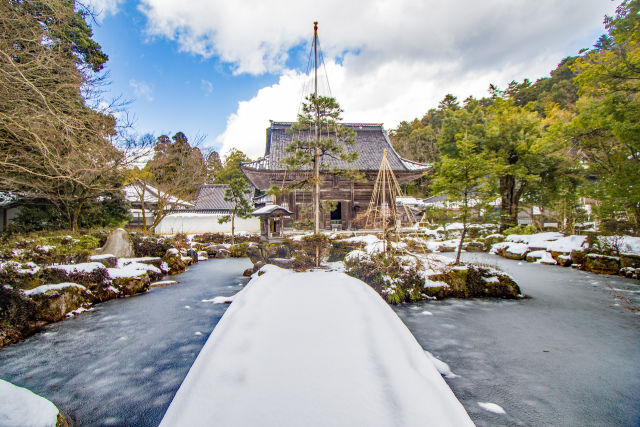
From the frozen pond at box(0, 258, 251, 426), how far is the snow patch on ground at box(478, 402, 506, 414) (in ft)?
9.47

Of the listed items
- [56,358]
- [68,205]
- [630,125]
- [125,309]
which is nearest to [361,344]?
[56,358]

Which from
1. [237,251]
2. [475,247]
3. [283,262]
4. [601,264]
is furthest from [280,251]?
[475,247]

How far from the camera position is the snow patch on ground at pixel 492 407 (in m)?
2.39

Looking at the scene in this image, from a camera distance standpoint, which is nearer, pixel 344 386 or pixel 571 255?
pixel 344 386

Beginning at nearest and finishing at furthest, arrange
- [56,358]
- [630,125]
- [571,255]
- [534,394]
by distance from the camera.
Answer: [534,394], [56,358], [630,125], [571,255]

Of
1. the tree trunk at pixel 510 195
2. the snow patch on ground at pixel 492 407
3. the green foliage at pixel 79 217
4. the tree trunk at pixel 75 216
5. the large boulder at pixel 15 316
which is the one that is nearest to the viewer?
the snow patch on ground at pixel 492 407

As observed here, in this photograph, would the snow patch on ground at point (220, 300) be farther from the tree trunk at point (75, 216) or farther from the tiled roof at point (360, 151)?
the tree trunk at point (75, 216)

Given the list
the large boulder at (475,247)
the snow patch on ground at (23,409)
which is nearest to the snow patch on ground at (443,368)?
the snow patch on ground at (23,409)

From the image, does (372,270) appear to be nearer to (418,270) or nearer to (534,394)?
(418,270)

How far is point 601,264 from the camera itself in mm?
8109

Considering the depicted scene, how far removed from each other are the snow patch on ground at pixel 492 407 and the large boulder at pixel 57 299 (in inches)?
252

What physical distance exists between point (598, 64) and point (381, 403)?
9752 millimetres

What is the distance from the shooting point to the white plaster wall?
21.3 metres

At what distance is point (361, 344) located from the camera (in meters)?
1.87
